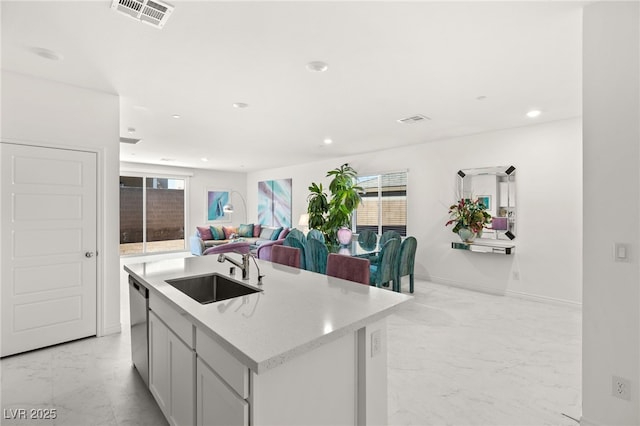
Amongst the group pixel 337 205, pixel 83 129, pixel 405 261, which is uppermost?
pixel 83 129

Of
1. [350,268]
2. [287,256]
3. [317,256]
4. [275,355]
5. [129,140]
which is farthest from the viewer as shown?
[129,140]

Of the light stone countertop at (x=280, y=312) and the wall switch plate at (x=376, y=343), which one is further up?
the light stone countertop at (x=280, y=312)

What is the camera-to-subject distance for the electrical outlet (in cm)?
171

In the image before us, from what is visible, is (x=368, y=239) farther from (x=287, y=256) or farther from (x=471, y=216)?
(x=287, y=256)

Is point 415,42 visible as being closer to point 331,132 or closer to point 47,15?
point 47,15

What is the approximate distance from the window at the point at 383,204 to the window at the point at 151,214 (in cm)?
558

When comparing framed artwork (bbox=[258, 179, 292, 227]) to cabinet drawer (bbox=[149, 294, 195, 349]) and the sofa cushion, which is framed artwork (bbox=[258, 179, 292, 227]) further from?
cabinet drawer (bbox=[149, 294, 195, 349])

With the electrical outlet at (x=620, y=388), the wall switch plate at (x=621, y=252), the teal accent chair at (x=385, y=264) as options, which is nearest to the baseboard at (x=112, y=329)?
the teal accent chair at (x=385, y=264)

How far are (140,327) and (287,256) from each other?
1320 mm

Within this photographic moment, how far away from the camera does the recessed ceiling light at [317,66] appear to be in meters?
2.65

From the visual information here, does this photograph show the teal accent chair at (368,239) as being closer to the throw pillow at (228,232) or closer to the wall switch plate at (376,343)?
the wall switch plate at (376,343)

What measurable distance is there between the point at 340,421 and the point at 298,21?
7.60ft

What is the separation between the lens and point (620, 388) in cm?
174

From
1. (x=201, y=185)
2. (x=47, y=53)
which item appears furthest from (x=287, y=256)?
(x=201, y=185)
